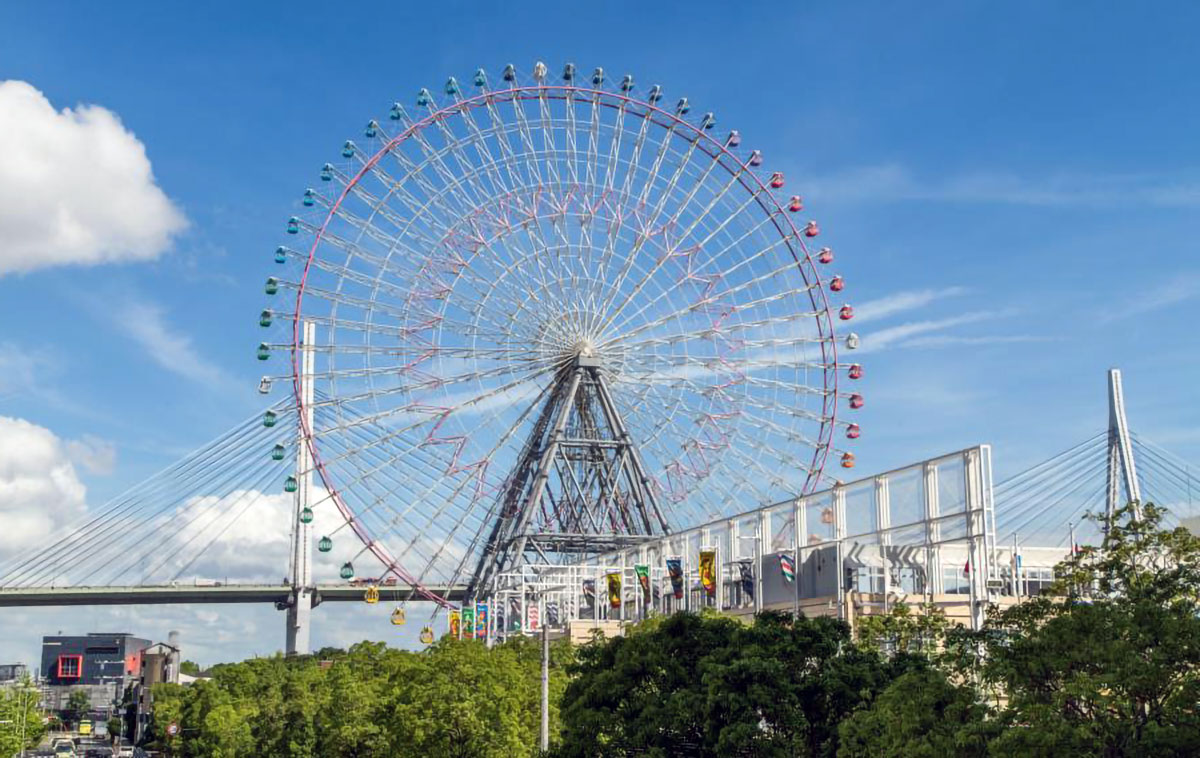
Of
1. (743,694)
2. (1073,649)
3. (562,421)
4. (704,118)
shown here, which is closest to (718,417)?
(562,421)

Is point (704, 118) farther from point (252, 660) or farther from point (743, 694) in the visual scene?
point (252, 660)

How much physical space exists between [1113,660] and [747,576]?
37452 millimetres

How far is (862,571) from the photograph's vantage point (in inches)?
2146

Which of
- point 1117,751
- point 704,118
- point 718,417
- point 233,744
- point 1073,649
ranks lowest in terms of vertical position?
point 233,744

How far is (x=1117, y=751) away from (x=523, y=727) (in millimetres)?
34773

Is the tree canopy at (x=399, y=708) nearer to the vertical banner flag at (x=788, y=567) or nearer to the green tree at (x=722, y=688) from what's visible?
the green tree at (x=722, y=688)

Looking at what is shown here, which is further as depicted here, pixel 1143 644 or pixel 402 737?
pixel 402 737

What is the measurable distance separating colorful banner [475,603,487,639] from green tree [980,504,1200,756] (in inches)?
2550

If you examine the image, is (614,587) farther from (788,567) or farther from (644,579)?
(788,567)

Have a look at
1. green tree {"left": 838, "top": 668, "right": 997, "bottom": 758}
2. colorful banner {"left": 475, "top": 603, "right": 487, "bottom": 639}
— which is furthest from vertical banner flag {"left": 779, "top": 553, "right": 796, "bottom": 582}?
colorful banner {"left": 475, "top": 603, "right": 487, "bottom": 639}

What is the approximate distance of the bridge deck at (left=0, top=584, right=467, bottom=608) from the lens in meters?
153

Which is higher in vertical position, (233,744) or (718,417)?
(718,417)

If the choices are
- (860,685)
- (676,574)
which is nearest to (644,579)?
(676,574)

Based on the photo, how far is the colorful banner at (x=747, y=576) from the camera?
62.4 meters
